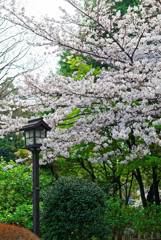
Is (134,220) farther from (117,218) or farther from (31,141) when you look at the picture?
(31,141)

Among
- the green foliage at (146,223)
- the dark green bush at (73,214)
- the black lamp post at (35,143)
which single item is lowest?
the green foliage at (146,223)

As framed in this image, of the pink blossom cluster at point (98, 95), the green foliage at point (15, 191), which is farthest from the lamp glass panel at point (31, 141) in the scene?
the green foliage at point (15, 191)

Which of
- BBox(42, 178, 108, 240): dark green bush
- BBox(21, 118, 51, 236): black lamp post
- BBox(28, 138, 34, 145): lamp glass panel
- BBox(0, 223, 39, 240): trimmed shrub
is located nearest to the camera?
BBox(0, 223, 39, 240): trimmed shrub

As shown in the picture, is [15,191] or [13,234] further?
[15,191]

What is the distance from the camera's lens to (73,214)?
5.48 metres

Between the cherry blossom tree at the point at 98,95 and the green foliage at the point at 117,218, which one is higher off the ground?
the cherry blossom tree at the point at 98,95

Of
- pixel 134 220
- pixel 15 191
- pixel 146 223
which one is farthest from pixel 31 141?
pixel 146 223

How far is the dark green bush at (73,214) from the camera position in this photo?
546 cm

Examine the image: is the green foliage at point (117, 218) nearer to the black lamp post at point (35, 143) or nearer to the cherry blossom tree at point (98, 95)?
the cherry blossom tree at point (98, 95)

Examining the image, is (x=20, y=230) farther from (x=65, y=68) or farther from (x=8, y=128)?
(x=65, y=68)

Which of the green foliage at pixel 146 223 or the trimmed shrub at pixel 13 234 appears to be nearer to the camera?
the trimmed shrub at pixel 13 234

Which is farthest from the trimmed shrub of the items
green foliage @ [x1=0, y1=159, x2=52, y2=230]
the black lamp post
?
green foliage @ [x1=0, y1=159, x2=52, y2=230]

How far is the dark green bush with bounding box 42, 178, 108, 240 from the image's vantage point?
5.46 meters

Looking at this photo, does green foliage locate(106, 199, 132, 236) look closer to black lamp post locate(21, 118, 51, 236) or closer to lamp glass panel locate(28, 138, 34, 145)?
black lamp post locate(21, 118, 51, 236)
